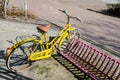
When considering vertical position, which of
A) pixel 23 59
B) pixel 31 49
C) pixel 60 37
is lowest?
pixel 23 59

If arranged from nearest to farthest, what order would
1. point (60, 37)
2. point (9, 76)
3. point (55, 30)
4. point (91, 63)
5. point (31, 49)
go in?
1. point (9, 76)
2. point (31, 49)
3. point (60, 37)
4. point (91, 63)
5. point (55, 30)

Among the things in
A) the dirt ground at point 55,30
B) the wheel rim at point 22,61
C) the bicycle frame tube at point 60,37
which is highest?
the bicycle frame tube at point 60,37

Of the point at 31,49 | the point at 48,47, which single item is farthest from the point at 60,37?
the point at 31,49

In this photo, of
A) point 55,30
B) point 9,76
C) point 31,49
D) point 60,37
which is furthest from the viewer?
point 55,30

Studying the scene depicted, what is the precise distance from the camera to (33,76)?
22.7 ft

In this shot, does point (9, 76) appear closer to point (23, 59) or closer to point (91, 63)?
point (23, 59)

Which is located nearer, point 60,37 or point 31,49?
point 31,49

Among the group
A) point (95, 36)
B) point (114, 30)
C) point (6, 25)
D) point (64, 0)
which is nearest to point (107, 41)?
point (95, 36)

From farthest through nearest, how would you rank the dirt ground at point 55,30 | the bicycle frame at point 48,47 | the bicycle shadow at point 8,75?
the bicycle frame at point 48,47, the dirt ground at point 55,30, the bicycle shadow at point 8,75

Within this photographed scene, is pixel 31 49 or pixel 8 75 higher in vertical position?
pixel 31 49

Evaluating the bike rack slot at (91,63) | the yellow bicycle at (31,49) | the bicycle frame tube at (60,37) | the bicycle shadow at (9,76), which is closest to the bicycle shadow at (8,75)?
the bicycle shadow at (9,76)

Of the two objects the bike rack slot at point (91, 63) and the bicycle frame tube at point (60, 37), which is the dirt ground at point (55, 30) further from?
the bicycle frame tube at point (60, 37)

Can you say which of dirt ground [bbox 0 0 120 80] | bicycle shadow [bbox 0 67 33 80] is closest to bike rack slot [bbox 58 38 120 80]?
dirt ground [bbox 0 0 120 80]

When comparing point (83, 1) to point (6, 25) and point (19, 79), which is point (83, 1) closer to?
point (6, 25)
